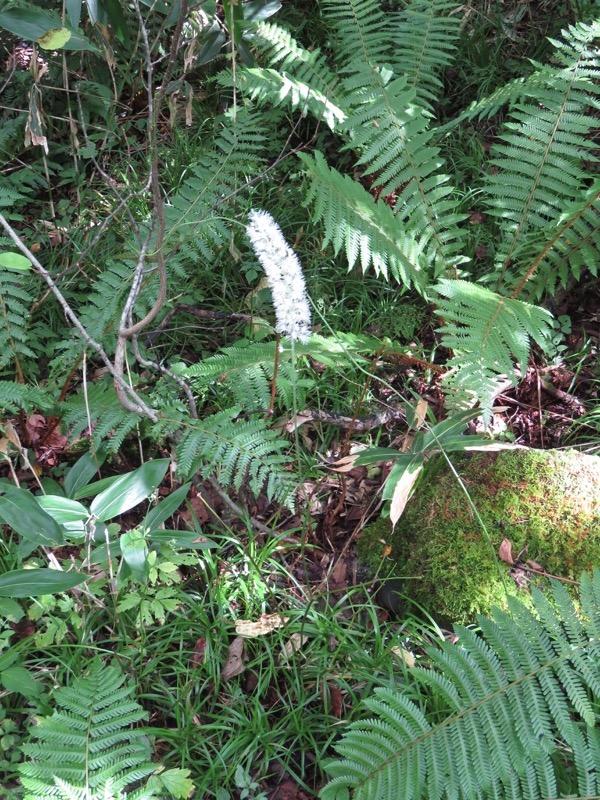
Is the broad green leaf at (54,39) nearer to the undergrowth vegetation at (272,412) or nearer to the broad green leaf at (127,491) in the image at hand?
the undergrowth vegetation at (272,412)

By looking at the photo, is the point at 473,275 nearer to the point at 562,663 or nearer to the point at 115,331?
the point at 115,331

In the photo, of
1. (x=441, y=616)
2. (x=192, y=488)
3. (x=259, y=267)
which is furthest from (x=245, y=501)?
(x=259, y=267)

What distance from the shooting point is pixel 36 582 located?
181cm

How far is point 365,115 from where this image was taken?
106 inches

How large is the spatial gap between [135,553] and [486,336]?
1.32 metres

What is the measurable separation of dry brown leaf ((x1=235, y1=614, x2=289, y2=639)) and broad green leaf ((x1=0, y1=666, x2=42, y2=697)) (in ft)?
1.98

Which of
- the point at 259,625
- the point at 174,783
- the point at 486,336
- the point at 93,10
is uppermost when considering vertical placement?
the point at 93,10

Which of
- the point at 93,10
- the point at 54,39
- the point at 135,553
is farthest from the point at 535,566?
the point at 93,10

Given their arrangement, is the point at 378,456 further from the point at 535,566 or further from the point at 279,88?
the point at 279,88

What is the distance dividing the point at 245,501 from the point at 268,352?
579 mm

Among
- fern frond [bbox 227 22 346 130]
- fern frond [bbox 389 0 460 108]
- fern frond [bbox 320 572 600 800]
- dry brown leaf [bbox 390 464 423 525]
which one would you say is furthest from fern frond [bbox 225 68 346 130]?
fern frond [bbox 320 572 600 800]

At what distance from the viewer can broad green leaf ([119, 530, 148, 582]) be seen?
1867 millimetres

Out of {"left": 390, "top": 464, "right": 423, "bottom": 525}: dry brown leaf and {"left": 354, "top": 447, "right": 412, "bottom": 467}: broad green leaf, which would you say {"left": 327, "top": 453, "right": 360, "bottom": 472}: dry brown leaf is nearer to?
{"left": 354, "top": 447, "right": 412, "bottom": 467}: broad green leaf

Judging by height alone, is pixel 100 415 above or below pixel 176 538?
above
